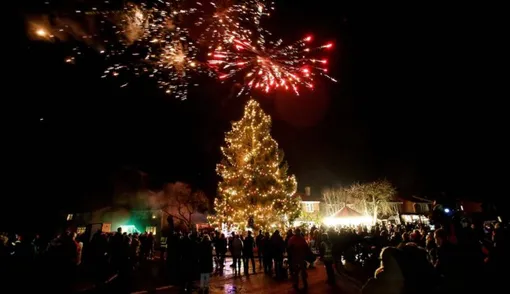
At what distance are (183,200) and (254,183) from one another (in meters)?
16.9

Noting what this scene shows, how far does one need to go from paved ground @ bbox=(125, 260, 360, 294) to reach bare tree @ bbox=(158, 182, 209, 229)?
89.6 ft

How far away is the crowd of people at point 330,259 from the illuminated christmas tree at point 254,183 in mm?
7790

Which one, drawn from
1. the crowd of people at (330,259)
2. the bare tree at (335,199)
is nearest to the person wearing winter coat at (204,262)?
the crowd of people at (330,259)

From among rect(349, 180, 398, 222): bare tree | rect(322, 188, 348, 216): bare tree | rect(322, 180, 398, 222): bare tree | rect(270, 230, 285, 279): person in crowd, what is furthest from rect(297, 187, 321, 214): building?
rect(270, 230, 285, 279): person in crowd

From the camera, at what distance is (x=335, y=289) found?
10.0 m

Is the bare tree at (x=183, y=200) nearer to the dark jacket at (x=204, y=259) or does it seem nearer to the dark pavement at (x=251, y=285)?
the dark pavement at (x=251, y=285)

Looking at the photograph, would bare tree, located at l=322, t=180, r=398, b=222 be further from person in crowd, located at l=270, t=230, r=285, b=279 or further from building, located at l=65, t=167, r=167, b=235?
person in crowd, located at l=270, t=230, r=285, b=279

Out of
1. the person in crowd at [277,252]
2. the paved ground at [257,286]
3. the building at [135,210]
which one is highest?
the building at [135,210]

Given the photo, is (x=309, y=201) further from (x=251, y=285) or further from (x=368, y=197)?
(x=251, y=285)

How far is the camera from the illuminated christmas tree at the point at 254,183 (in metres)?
25.8

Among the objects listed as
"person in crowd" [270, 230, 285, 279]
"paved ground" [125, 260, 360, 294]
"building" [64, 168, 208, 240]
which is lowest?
"paved ground" [125, 260, 360, 294]

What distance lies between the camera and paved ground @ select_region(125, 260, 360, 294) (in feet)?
33.0

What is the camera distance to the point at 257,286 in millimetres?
11016

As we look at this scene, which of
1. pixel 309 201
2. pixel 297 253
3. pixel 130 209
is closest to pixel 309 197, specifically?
pixel 309 201
